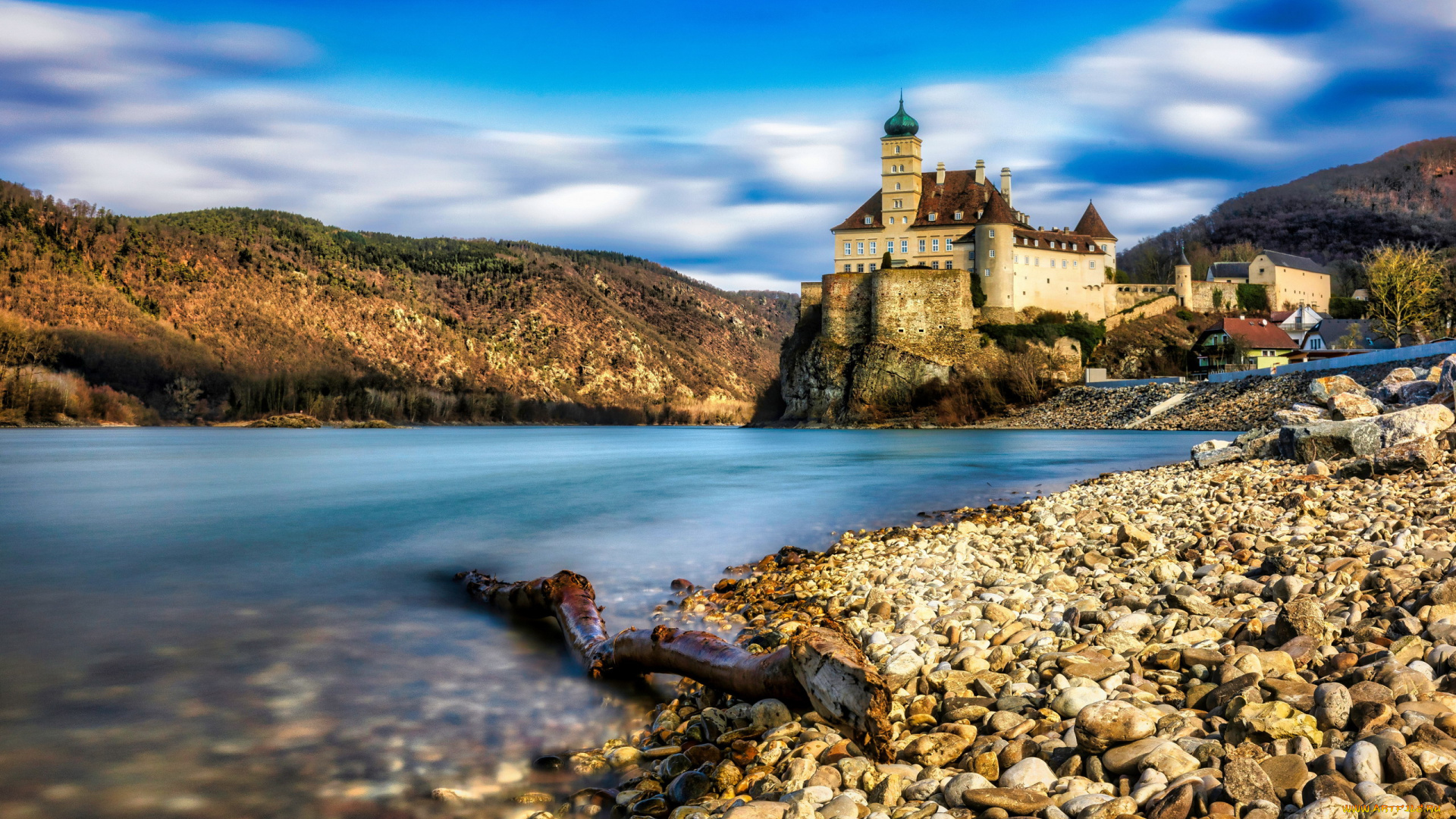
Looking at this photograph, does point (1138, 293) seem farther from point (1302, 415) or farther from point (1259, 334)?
point (1302, 415)

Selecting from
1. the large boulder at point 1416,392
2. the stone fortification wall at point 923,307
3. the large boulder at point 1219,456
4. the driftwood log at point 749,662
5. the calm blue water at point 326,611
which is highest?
the stone fortification wall at point 923,307

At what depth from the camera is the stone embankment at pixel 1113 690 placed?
3164 millimetres

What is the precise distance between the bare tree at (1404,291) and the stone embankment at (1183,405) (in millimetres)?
10966

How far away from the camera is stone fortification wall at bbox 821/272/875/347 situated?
6675 centimetres

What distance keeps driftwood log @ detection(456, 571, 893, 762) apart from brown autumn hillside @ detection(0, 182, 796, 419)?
4190 inches

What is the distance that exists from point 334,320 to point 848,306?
289 feet

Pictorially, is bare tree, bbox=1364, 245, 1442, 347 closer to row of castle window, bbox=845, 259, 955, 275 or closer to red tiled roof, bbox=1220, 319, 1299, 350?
red tiled roof, bbox=1220, 319, 1299, 350

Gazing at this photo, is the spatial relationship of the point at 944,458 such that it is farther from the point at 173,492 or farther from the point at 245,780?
the point at 245,780

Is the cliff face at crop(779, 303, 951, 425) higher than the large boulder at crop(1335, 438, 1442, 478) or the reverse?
higher

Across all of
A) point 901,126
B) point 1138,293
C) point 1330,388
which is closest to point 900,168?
point 901,126

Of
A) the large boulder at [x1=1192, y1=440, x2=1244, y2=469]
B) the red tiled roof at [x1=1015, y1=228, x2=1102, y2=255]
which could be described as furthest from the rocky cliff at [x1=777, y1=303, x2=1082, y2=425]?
the large boulder at [x1=1192, y1=440, x2=1244, y2=469]

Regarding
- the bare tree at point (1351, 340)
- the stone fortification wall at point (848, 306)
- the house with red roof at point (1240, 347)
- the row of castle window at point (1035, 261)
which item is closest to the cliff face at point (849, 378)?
the stone fortification wall at point (848, 306)

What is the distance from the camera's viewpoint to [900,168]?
70062 mm

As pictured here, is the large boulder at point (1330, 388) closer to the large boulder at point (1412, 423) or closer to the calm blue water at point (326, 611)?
the calm blue water at point (326, 611)
